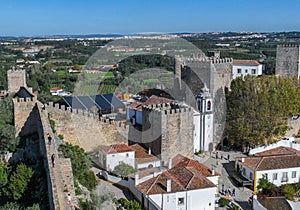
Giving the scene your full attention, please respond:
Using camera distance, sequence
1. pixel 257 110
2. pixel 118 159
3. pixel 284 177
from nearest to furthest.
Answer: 1. pixel 118 159
2. pixel 284 177
3. pixel 257 110

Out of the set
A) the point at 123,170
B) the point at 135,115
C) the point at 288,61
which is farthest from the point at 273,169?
the point at 288,61

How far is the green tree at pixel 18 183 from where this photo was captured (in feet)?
31.0

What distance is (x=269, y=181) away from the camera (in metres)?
12.8

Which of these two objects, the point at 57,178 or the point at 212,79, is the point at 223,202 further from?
the point at 212,79

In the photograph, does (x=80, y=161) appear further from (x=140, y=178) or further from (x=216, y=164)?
(x=216, y=164)

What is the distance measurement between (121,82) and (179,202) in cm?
2360

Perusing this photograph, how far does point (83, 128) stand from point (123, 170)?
6.57 ft

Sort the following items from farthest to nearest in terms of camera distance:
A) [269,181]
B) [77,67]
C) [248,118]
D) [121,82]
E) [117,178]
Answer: [77,67], [121,82], [248,118], [269,181], [117,178]

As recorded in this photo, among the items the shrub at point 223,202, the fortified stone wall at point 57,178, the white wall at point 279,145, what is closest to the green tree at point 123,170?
the fortified stone wall at point 57,178

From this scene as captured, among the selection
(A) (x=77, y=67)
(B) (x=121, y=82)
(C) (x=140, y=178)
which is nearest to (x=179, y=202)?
(C) (x=140, y=178)

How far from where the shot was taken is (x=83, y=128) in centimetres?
1285

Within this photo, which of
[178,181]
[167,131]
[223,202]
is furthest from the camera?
[167,131]

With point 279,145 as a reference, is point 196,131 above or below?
above

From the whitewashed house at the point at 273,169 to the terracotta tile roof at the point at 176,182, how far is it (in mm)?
2573
